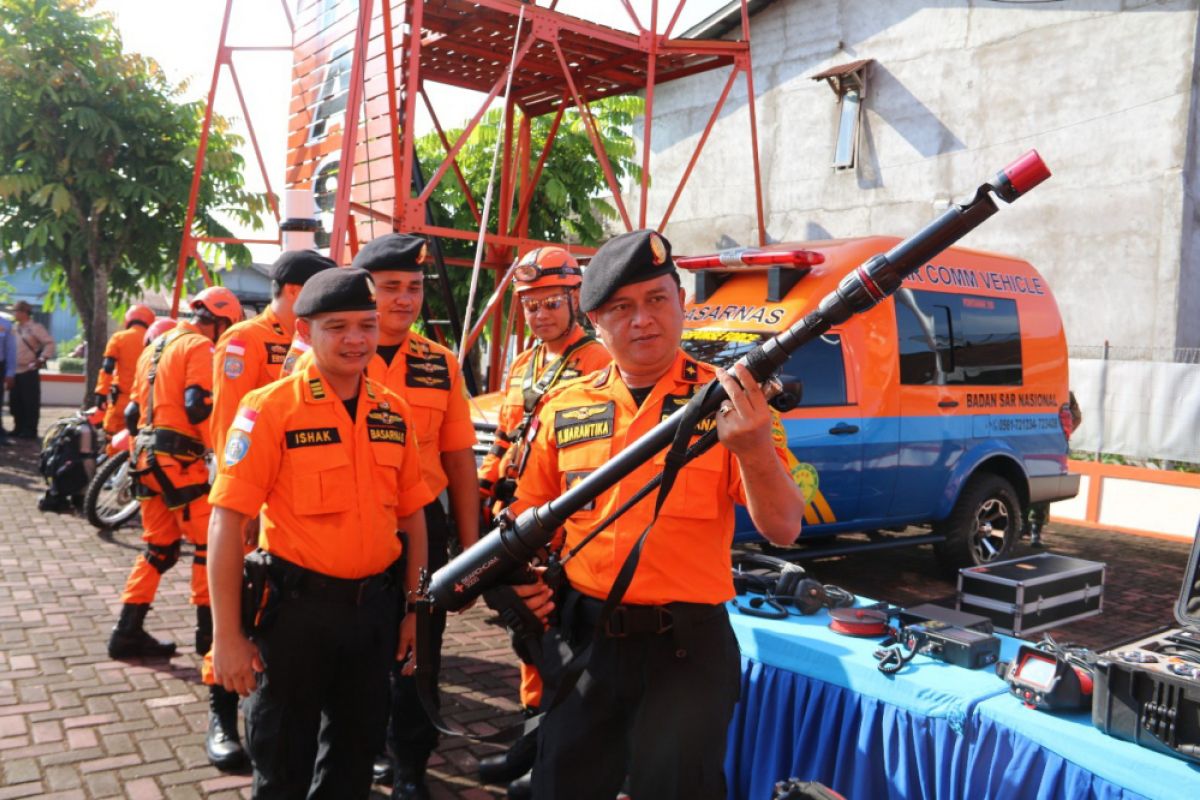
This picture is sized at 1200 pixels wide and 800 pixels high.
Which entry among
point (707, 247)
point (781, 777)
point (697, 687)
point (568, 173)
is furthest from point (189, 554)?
point (707, 247)

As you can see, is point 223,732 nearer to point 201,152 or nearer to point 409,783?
point 409,783

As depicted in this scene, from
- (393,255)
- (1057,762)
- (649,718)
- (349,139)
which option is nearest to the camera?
(649,718)

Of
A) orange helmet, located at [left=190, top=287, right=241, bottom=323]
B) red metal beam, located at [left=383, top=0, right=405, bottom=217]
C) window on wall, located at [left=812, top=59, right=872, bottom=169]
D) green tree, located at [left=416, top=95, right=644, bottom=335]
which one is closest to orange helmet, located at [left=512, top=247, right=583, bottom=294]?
orange helmet, located at [left=190, top=287, right=241, bottom=323]

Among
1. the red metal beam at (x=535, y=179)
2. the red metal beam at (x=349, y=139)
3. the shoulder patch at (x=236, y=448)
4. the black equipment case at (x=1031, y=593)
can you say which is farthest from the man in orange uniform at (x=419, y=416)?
the red metal beam at (x=535, y=179)

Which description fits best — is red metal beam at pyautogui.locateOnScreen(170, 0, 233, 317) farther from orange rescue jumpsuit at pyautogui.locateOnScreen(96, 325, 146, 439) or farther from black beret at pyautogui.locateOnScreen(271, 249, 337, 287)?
black beret at pyautogui.locateOnScreen(271, 249, 337, 287)

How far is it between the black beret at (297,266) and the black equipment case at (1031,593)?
3.04 m

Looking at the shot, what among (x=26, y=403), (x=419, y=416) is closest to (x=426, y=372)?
(x=419, y=416)

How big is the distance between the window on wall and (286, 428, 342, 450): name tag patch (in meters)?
14.6

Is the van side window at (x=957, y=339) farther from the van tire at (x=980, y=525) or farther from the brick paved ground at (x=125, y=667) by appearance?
the brick paved ground at (x=125, y=667)

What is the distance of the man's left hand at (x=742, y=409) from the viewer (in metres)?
1.65

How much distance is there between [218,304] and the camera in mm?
5453

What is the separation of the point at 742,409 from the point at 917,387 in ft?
15.7

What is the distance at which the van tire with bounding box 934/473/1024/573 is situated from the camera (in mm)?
6461

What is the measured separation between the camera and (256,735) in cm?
246
